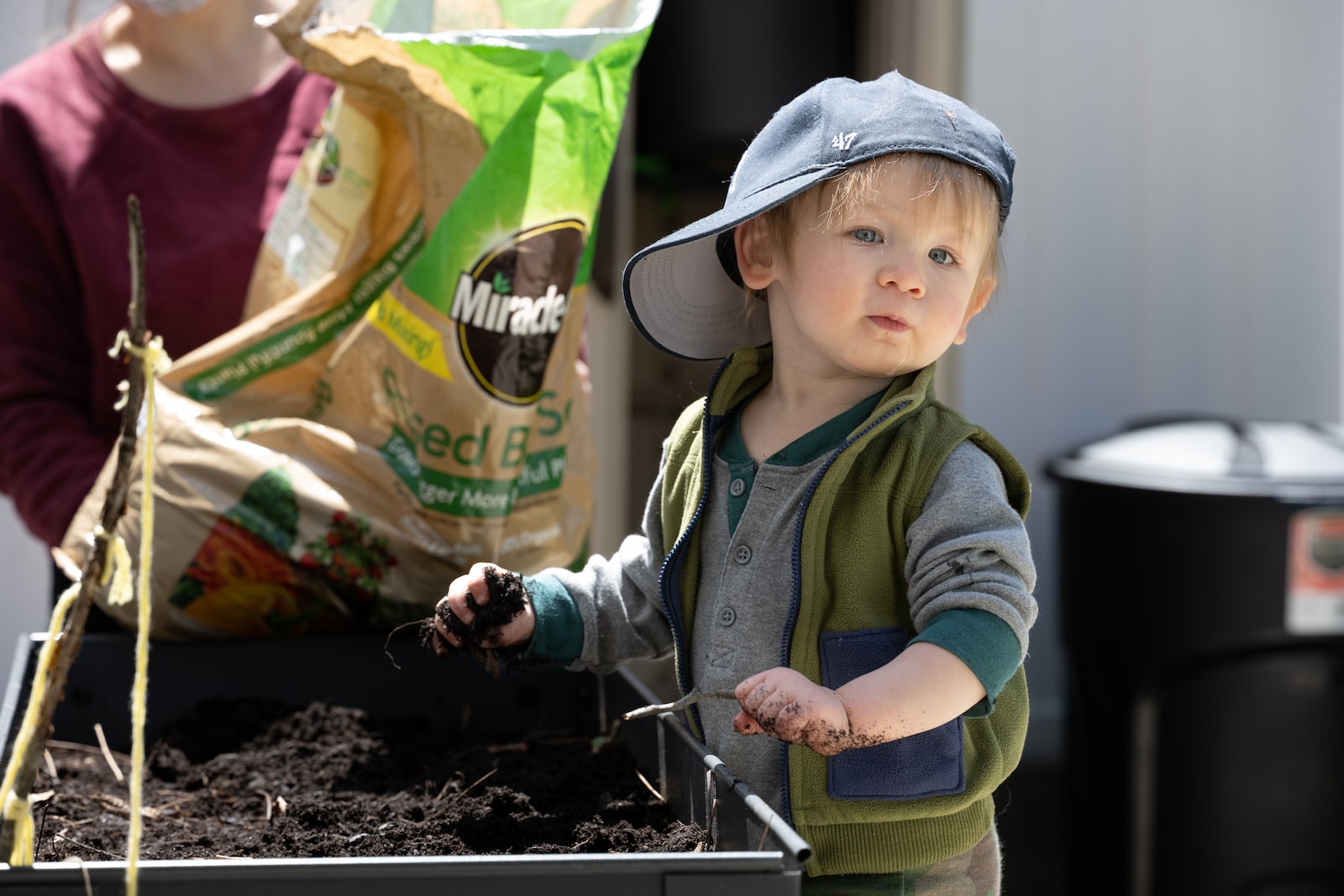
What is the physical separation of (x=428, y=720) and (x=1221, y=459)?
155cm

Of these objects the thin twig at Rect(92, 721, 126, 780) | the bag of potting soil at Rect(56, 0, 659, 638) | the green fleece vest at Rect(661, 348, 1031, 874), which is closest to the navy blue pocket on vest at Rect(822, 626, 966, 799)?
the green fleece vest at Rect(661, 348, 1031, 874)

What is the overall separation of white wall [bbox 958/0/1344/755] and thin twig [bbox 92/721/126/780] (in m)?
2.21

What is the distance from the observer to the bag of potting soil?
1.28 meters

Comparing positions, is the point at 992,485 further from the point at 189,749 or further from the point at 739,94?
the point at 739,94

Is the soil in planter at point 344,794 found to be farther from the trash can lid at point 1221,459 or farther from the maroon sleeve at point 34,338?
the trash can lid at point 1221,459

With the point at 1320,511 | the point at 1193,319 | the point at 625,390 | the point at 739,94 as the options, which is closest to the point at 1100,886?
the point at 1320,511

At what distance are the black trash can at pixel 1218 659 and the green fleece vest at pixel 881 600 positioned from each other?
1.44 m

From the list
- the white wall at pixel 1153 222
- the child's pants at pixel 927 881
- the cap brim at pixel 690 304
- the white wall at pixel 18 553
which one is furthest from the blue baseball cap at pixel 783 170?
the white wall at pixel 1153 222

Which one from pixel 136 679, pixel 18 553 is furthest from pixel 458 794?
pixel 18 553

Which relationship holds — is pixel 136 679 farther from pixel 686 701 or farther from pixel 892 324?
pixel 892 324

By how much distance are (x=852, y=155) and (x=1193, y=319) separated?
250 centimetres

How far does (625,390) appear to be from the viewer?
3.42 metres

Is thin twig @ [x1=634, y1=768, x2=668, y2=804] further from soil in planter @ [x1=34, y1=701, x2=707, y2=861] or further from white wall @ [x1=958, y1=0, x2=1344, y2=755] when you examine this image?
white wall @ [x1=958, y1=0, x2=1344, y2=755]

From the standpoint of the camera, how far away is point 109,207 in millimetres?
1669
